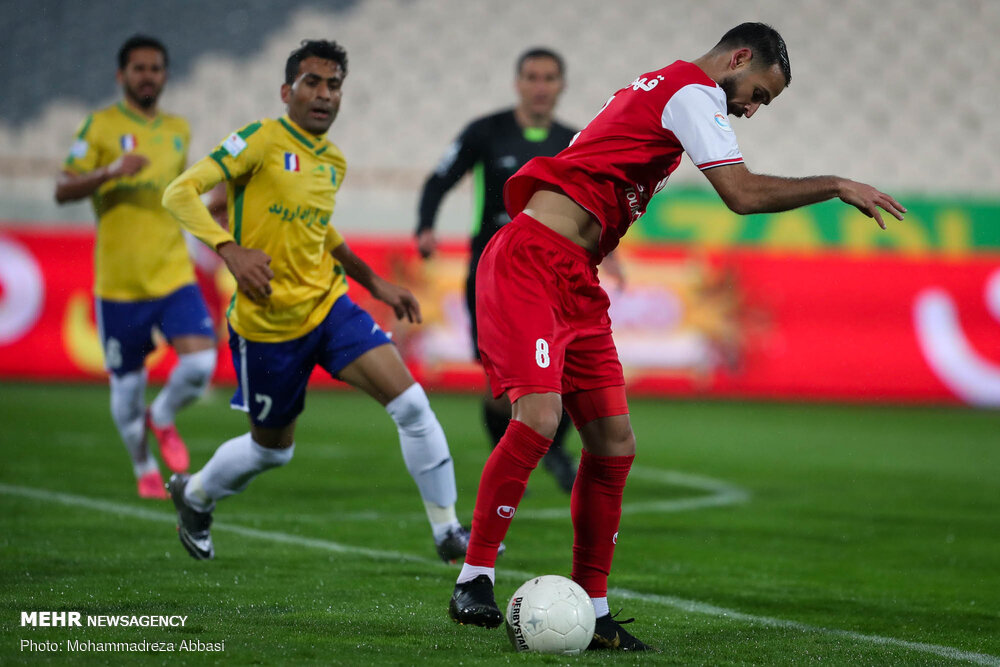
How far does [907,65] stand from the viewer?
1756 cm

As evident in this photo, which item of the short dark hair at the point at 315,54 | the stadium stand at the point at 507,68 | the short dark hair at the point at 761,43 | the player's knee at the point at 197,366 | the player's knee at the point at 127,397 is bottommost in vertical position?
the player's knee at the point at 127,397

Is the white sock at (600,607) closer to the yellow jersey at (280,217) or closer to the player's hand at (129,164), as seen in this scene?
the yellow jersey at (280,217)

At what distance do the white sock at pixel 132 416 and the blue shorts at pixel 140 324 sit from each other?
0.06 meters

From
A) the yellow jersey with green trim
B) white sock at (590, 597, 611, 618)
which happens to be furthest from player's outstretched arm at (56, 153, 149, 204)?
white sock at (590, 597, 611, 618)

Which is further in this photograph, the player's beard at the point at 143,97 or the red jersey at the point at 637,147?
the player's beard at the point at 143,97

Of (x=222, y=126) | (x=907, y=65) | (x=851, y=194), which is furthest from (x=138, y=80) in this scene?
(x=907, y=65)

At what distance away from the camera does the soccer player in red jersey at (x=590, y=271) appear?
376 cm

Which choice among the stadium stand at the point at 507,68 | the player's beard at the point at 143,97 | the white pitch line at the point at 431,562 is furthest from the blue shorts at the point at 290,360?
the stadium stand at the point at 507,68

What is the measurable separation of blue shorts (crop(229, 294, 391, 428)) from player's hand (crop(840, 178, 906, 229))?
6.89 ft

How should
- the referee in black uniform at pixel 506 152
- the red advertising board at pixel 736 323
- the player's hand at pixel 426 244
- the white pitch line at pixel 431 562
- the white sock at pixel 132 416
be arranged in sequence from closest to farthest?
the white pitch line at pixel 431 562 → the white sock at pixel 132 416 → the referee in black uniform at pixel 506 152 → the player's hand at pixel 426 244 → the red advertising board at pixel 736 323

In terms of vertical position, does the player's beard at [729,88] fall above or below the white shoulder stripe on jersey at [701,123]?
above

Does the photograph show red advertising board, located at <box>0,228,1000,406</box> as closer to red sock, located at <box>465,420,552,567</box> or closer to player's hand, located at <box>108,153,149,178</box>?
player's hand, located at <box>108,153,149,178</box>

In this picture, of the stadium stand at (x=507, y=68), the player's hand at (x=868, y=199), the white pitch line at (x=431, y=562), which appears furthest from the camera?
the stadium stand at (x=507, y=68)

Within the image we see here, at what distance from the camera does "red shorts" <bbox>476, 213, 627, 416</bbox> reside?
3801 millimetres
